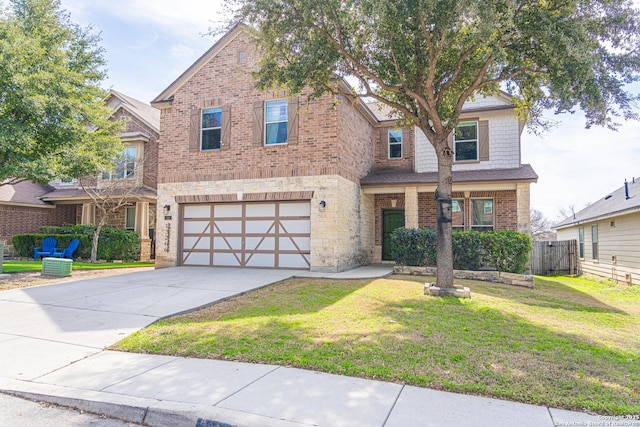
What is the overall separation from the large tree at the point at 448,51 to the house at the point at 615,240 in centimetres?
644

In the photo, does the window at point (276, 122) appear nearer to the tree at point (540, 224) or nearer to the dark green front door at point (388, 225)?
the dark green front door at point (388, 225)

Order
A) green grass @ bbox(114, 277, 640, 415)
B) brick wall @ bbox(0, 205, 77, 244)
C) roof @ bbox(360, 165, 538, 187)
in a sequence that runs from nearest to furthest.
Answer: green grass @ bbox(114, 277, 640, 415), roof @ bbox(360, 165, 538, 187), brick wall @ bbox(0, 205, 77, 244)

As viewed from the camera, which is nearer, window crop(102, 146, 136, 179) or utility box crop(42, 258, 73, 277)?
utility box crop(42, 258, 73, 277)

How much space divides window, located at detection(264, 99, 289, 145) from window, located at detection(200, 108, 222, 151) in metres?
1.81

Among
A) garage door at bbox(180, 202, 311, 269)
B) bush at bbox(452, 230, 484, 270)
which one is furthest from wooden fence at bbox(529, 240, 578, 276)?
garage door at bbox(180, 202, 311, 269)

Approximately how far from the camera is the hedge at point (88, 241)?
1812 cm

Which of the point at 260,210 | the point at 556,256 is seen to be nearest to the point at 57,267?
the point at 260,210

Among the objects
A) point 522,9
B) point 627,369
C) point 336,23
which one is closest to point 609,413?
point 627,369

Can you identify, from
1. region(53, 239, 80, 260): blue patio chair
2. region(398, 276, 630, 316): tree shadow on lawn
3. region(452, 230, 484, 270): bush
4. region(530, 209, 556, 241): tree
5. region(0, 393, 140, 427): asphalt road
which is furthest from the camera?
region(530, 209, 556, 241): tree

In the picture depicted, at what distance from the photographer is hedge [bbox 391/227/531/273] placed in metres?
12.0

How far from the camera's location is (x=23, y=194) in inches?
809

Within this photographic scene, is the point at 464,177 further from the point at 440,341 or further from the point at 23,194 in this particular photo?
the point at 23,194

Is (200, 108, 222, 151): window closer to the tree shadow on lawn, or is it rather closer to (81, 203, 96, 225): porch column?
the tree shadow on lawn

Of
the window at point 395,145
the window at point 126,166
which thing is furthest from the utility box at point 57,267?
the window at point 395,145
